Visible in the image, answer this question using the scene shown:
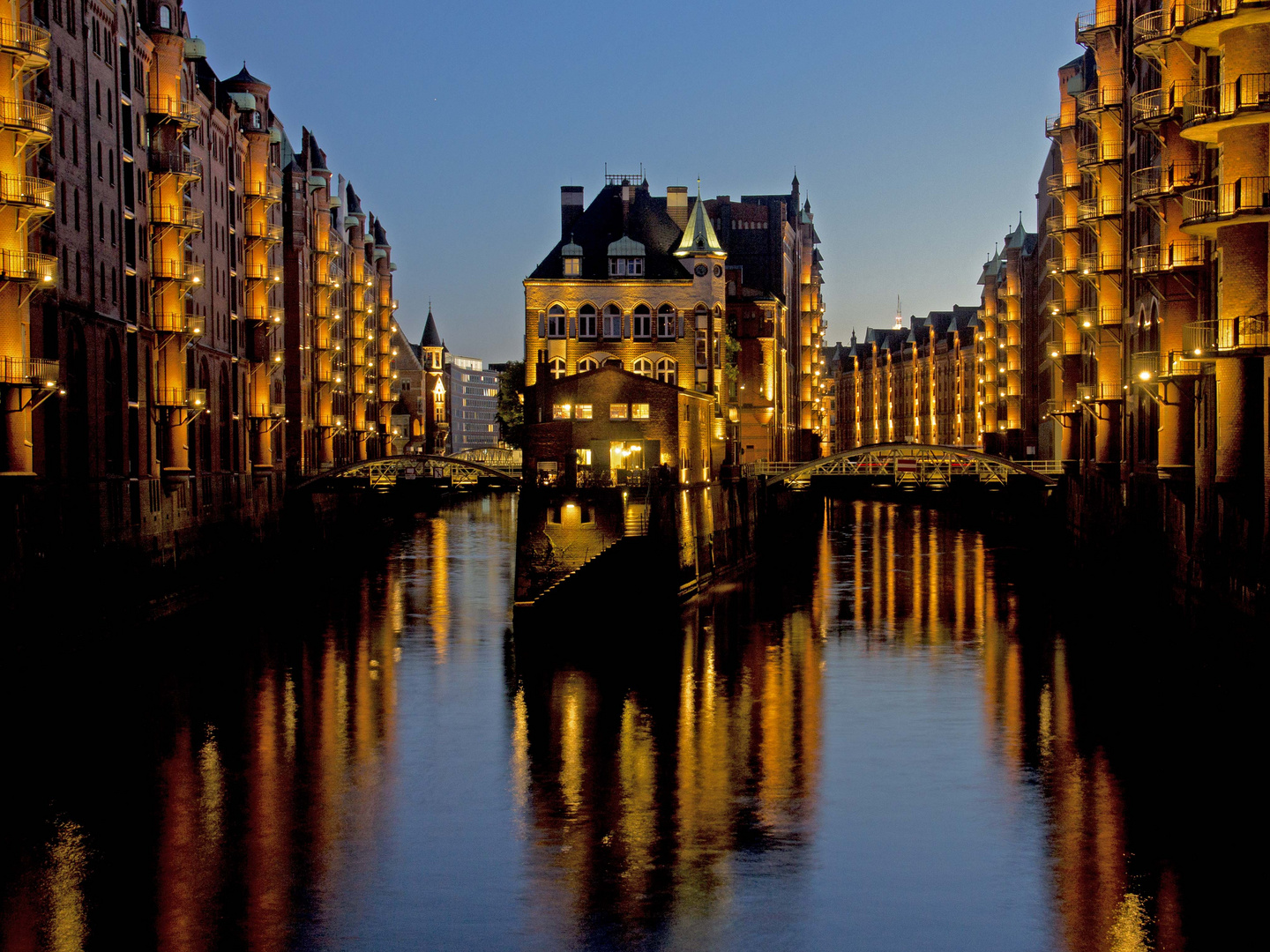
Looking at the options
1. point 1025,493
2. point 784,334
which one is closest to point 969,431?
point 784,334

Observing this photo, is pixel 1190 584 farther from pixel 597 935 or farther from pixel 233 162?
pixel 233 162

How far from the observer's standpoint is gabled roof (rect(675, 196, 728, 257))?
307 feet

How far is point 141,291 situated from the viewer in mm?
65250

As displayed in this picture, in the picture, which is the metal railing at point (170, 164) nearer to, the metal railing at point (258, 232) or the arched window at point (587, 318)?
the metal railing at point (258, 232)

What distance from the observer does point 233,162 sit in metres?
85.2

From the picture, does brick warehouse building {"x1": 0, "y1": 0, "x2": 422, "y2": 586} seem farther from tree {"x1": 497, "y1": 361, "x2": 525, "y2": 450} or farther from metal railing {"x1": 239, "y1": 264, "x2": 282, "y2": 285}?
tree {"x1": 497, "y1": 361, "x2": 525, "y2": 450}

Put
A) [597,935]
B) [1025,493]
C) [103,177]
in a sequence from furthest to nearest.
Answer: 1. [1025,493]
2. [103,177]
3. [597,935]

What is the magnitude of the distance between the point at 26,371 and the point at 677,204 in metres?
59.1

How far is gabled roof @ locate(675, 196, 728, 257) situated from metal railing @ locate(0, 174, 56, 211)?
164 feet

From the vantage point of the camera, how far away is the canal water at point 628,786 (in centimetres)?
2630

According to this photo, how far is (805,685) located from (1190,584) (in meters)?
13.8

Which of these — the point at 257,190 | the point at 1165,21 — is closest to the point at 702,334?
the point at 257,190

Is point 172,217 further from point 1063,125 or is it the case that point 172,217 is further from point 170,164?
point 1063,125

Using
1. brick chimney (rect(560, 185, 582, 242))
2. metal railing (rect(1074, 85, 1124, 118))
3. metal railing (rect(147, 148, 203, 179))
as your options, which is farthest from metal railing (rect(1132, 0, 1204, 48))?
brick chimney (rect(560, 185, 582, 242))
